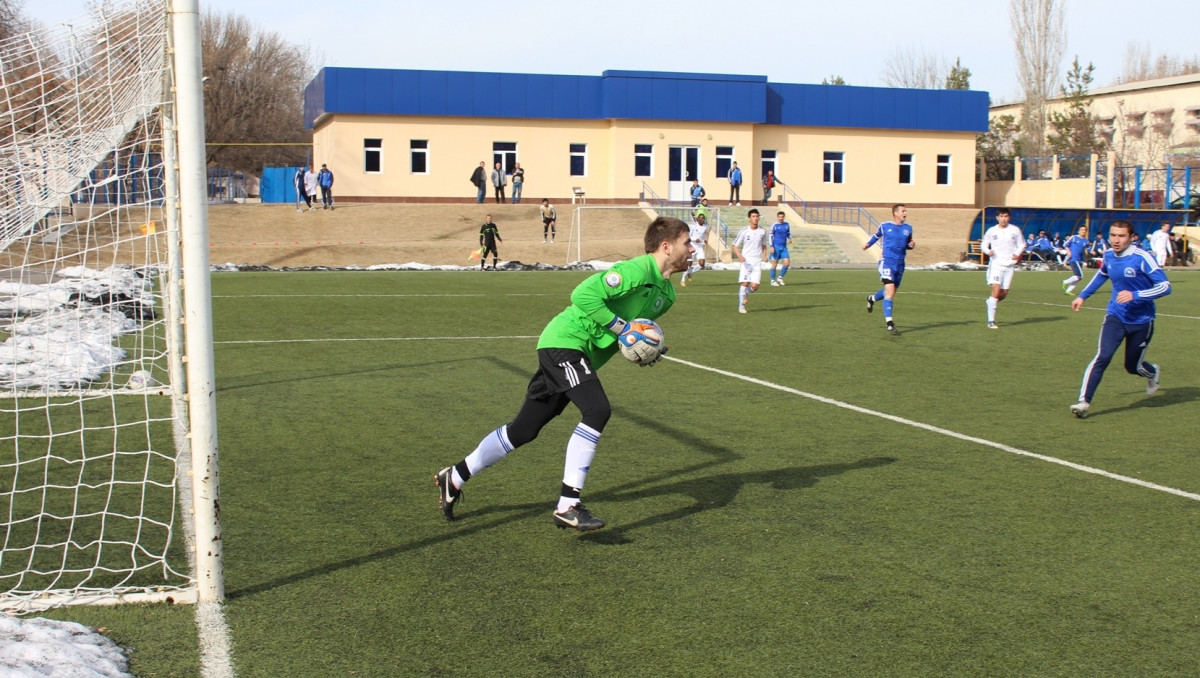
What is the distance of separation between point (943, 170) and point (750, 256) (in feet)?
131

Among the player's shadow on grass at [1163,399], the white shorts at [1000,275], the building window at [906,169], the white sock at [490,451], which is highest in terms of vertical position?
the building window at [906,169]

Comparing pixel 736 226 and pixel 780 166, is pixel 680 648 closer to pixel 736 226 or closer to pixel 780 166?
pixel 736 226

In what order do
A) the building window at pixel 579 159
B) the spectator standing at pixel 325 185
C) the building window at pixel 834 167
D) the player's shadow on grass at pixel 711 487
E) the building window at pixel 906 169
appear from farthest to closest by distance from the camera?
the building window at pixel 906 169, the building window at pixel 834 167, the building window at pixel 579 159, the spectator standing at pixel 325 185, the player's shadow on grass at pixel 711 487

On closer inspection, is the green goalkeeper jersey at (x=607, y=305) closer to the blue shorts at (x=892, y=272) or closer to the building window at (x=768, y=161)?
the blue shorts at (x=892, y=272)

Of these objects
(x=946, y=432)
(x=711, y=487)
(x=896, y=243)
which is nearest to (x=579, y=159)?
(x=896, y=243)

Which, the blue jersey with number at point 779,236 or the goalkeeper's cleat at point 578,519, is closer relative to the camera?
the goalkeeper's cleat at point 578,519

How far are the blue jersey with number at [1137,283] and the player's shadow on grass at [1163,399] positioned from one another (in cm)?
87

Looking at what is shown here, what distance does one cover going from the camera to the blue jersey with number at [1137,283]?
971 cm

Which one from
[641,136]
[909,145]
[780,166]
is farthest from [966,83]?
[641,136]

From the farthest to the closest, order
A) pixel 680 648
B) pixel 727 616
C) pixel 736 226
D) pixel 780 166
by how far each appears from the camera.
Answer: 1. pixel 780 166
2. pixel 736 226
3. pixel 727 616
4. pixel 680 648

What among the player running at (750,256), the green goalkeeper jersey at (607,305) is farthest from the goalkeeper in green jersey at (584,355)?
the player running at (750,256)

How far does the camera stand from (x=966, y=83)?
77.2m

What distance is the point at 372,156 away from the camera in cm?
4900

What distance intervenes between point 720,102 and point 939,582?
47720 millimetres
